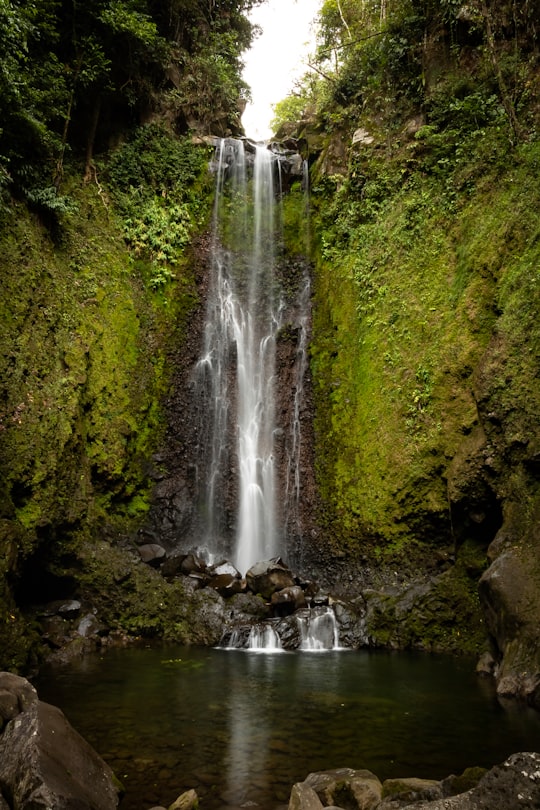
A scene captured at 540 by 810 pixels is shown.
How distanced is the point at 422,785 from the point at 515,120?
13.0 m

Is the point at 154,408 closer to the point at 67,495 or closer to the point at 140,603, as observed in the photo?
the point at 67,495

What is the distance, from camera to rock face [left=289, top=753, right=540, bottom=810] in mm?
2670

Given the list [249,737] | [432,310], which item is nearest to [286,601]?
[249,737]

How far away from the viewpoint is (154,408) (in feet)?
44.9

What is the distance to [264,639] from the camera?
9.52 metres

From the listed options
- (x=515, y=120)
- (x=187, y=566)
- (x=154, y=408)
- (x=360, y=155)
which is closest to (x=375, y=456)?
(x=187, y=566)

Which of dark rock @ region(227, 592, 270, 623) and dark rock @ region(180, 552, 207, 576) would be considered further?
dark rock @ region(180, 552, 207, 576)

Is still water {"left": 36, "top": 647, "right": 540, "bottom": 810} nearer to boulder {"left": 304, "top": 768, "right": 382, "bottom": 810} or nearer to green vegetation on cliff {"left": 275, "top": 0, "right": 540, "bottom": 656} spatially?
boulder {"left": 304, "top": 768, "right": 382, "bottom": 810}

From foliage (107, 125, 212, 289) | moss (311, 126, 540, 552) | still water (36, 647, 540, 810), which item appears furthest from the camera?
foliage (107, 125, 212, 289)

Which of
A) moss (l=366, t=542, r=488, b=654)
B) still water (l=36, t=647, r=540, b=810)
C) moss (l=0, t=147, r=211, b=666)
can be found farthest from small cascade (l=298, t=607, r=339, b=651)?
moss (l=0, t=147, r=211, b=666)

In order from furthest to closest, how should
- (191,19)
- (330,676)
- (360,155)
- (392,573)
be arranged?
(191,19), (360,155), (392,573), (330,676)

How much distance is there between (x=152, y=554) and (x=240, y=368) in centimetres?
579

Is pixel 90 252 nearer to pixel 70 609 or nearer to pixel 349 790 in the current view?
pixel 70 609

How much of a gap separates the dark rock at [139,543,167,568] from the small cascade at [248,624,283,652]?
271 centimetres
